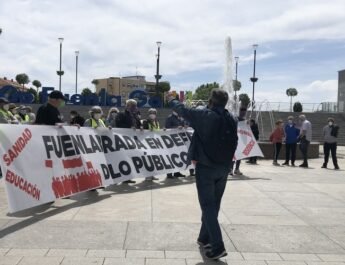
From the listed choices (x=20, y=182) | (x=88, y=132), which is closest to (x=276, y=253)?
(x=20, y=182)

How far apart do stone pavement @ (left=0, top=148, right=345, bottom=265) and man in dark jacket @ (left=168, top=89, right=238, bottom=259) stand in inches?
14.5

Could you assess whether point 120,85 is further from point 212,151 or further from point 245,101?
point 212,151

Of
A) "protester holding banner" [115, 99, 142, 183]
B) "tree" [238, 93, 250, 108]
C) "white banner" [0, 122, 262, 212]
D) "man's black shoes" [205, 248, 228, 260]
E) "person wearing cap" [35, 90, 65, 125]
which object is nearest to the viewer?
"man's black shoes" [205, 248, 228, 260]

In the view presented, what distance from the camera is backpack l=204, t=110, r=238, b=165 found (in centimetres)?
527

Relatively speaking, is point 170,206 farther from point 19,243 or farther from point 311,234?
point 19,243

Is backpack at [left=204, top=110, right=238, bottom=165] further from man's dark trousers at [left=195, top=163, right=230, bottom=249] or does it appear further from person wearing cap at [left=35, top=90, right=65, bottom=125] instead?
person wearing cap at [left=35, top=90, right=65, bottom=125]

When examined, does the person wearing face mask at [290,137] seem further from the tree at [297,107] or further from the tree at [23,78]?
the tree at [23,78]

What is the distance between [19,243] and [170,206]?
2979mm

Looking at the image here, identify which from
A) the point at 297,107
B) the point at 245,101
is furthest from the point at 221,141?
the point at 297,107

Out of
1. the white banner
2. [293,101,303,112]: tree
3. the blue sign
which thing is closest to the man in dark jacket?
the white banner

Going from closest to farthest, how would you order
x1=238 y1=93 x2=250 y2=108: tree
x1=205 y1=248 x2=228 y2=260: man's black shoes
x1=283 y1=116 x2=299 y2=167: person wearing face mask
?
x1=205 y1=248 x2=228 y2=260: man's black shoes
x1=238 y1=93 x2=250 y2=108: tree
x1=283 y1=116 x2=299 y2=167: person wearing face mask

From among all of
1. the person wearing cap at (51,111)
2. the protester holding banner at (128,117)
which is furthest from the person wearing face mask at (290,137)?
the person wearing cap at (51,111)

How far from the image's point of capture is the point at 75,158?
824 centimetres

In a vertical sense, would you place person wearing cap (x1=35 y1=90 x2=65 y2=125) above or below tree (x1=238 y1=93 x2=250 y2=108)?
below
